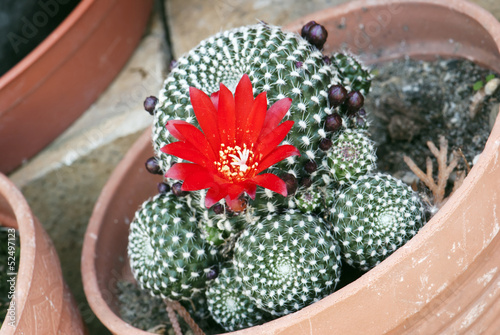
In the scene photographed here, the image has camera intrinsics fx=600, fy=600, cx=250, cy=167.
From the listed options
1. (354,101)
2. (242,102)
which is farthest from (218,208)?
(354,101)

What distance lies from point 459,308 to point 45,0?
125 cm

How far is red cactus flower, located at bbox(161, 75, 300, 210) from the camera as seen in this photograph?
0.96 meters

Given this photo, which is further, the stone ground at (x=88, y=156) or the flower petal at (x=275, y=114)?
the stone ground at (x=88, y=156)

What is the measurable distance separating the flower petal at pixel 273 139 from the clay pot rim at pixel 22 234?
50cm

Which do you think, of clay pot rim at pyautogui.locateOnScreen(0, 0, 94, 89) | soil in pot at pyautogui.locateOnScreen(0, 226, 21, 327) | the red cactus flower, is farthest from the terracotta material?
the red cactus flower

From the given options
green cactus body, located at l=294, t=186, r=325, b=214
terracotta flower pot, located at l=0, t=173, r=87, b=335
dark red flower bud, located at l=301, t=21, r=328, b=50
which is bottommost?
terracotta flower pot, located at l=0, t=173, r=87, b=335

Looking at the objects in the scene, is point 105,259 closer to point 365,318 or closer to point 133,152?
point 133,152

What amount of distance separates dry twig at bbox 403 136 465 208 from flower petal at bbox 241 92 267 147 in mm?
419

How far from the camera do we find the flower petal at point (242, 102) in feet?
3.31

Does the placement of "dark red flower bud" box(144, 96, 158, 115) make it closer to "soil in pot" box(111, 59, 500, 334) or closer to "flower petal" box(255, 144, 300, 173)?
"flower petal" box(255, 144, 300, 173)

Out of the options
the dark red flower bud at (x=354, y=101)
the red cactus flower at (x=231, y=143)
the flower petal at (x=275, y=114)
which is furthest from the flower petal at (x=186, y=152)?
the dark red flower bud at (x=354, y=101)

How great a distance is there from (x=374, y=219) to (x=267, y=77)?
323 millimetres

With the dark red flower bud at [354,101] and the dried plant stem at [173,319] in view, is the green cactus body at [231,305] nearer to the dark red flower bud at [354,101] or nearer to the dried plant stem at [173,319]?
the dried plant stem at [173,319]

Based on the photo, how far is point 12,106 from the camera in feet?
4.99
